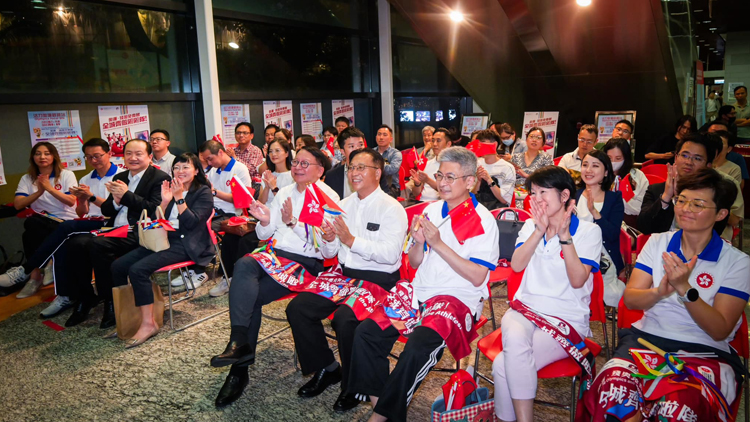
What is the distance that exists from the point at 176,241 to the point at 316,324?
1.70 m

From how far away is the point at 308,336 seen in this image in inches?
114

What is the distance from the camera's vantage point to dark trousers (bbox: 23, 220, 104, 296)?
436cm

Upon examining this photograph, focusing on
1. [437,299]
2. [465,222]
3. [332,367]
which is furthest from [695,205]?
[332,367]

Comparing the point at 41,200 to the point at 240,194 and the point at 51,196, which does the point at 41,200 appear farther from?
the point at 240,194

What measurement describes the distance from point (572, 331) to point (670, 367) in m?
0.42

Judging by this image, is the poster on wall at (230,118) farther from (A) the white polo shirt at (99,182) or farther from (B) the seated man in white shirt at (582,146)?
(B) the seated man in white shirt at (582,146)

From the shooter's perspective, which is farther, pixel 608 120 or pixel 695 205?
pixel 608 120

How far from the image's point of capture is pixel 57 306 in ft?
14.5

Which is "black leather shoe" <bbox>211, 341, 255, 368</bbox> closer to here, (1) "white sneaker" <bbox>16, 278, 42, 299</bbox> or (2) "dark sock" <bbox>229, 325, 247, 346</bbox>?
(2) "dark sock" <bbox>229, 325, 247, 346</bbox>

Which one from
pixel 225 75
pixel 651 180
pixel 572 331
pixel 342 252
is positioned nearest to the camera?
pixel 572 331

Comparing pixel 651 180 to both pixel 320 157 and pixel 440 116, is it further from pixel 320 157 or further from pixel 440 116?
pixel 440 116

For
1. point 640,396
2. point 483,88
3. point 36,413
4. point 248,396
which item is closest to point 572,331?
point 640,396

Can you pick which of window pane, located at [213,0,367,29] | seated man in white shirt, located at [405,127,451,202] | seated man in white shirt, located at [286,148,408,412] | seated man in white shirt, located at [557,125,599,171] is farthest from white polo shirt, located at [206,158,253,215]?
seated man in white shirt, located at [557,125,599,171]

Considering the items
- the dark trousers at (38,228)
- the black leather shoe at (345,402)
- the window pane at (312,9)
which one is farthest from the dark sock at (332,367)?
the window pane at (312,9)
